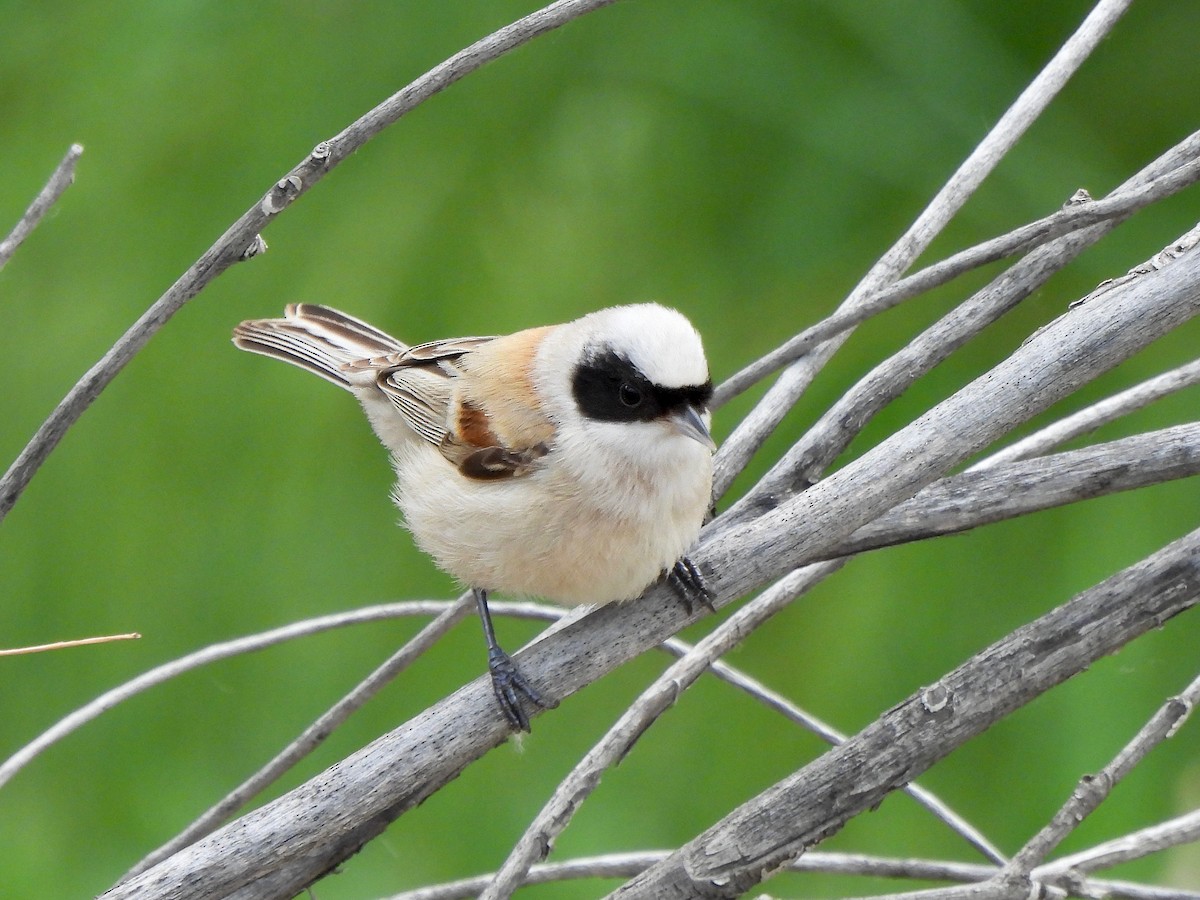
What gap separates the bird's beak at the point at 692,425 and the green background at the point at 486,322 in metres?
0.64

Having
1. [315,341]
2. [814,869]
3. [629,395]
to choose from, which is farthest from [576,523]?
[315,341]

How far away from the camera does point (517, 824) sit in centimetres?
237

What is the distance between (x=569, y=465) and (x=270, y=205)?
701 mm

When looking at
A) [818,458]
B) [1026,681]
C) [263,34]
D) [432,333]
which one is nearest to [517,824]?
[432,333]

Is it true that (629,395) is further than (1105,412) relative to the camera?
Yes

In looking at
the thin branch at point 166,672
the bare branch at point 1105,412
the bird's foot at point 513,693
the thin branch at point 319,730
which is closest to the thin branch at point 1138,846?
the bare branch at point 1105,412

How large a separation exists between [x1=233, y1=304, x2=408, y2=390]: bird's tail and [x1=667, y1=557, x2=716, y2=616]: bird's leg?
3.25 feet

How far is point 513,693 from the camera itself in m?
1.21

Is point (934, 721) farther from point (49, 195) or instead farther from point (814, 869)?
point (49, 195)

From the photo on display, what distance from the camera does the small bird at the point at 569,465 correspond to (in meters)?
1.50

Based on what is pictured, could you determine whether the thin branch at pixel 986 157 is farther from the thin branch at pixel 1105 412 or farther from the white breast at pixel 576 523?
the thin branch at pixel 1105 412

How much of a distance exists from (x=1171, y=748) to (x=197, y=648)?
1887 mm

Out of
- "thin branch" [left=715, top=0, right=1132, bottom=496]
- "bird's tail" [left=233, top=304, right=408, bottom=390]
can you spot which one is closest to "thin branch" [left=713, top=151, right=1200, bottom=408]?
"thin branch" [left=715, top=0, right=1132, bottom=496]

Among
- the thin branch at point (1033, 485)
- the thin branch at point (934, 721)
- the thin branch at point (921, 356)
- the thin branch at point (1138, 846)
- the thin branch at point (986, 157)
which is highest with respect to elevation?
the thin branch at point (986, 157)
